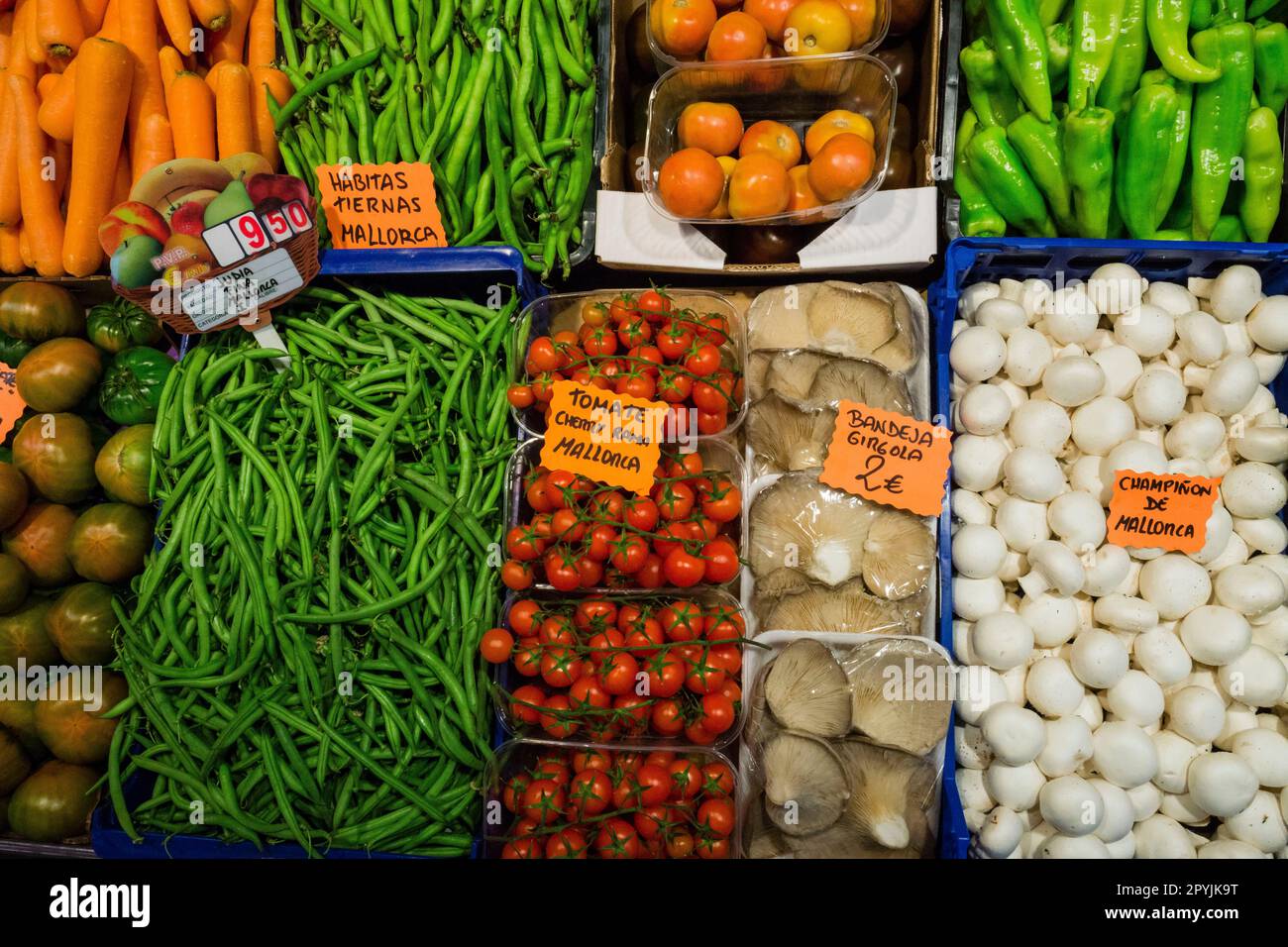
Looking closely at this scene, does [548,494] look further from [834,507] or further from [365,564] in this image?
[834,507]

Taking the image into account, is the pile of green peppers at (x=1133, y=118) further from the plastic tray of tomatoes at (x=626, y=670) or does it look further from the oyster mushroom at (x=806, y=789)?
the oyster mushroom at (x=806, y=789)

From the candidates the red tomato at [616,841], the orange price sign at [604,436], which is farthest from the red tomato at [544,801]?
the orange price sign at [604,436]

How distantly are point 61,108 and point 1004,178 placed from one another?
10.1 ft

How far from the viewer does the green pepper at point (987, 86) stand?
2.24m

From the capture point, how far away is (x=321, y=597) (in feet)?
6.47

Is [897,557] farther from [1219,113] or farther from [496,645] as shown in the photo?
[1219,113]

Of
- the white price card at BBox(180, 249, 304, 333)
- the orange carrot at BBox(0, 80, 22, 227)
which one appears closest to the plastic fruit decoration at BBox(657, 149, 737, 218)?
the white price card at BBox(180, 249, 304, 333)

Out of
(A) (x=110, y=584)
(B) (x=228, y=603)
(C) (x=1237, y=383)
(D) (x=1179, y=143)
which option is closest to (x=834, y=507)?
(C) (x=1237, y=383)

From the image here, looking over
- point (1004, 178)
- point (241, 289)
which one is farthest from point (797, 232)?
point (241, 289)

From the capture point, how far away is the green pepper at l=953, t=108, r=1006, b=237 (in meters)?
2.28

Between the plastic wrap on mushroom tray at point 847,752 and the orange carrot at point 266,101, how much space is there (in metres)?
2.42

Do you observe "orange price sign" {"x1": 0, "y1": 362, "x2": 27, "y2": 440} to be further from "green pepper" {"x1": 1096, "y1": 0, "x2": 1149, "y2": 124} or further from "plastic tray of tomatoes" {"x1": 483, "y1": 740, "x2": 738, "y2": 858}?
"green pepper" {"x1": 1096, "y1": 0, "x2": 1149, "y2": 124}

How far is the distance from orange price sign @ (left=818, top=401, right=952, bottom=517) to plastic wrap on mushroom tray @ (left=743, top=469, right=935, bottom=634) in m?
0.05

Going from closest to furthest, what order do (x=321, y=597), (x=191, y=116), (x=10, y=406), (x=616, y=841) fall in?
(x=616, y=841), (x=321, y=597), (x=10, y=406), (x=191, y=116)
